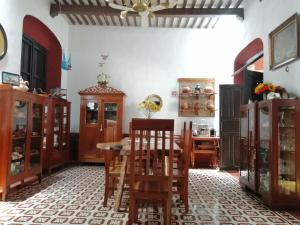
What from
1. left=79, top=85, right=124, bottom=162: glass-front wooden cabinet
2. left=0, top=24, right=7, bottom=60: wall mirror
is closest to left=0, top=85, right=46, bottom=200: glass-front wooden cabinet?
left=0, top=24, right=7, bottom=60: wall mirror

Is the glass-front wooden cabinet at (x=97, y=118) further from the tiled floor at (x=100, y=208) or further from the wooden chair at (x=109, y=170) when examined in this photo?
the wooden chair at (x=109, y=170)

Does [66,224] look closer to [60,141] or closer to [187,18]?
[60,141]

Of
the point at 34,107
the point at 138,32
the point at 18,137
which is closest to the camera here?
the point at 18,137

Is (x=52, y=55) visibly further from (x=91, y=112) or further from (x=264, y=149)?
(x=264, y=149)

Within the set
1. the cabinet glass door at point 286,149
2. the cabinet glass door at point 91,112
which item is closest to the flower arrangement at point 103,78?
the cabinet glass door at point 91,112

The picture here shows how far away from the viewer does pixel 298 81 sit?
3420mm

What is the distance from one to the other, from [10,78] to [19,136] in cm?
89

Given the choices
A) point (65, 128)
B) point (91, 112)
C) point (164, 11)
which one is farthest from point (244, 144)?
point (65, 128)

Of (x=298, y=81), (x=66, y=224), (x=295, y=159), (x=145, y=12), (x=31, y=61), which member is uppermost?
(x=145, y=12)

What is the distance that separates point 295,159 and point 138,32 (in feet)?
16.5

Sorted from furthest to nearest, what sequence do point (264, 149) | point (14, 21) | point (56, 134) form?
point (56, 134), point (14, 21), point (264, 149)

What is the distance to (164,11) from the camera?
5.64m

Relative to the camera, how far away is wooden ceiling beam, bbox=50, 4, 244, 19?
18.3 feet

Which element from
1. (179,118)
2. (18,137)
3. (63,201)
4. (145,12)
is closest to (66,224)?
(63,201)
